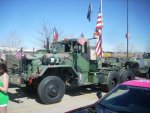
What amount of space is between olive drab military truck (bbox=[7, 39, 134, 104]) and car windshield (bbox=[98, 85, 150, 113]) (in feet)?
15.5

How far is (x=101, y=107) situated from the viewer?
177 inches

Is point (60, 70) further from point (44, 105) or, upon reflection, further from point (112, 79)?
point (112, 79)

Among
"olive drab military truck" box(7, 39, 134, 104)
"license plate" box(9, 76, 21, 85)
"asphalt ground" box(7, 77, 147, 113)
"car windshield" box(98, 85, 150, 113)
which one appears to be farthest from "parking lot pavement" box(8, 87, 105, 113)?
"car windshield" box(98, 85, 150, 113)

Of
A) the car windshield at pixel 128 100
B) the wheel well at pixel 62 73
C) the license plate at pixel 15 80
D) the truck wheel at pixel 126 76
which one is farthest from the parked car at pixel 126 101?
the truck wheel at pixel 126 76

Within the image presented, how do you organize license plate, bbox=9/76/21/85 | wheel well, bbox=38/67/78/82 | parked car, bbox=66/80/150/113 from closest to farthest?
1. parked car, bbox=66/80/150/113
2. license plate, bbox=9/76/21/85
3. wheel well, bbox=38/67/78/82

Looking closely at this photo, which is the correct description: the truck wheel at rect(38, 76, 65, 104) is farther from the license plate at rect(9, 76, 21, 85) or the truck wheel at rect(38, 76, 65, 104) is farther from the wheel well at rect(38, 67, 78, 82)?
the license plate at rect(9, 76, 21, 85)

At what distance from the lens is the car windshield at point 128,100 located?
4375 mm

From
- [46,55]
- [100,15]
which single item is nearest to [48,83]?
[46,55]

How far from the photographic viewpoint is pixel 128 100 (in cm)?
475

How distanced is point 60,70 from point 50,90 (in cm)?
119

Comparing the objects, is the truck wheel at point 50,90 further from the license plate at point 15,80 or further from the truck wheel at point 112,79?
the truck wheel at point 112,79

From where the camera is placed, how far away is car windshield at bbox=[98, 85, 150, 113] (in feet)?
14.4

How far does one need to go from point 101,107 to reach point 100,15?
1457 centimetres

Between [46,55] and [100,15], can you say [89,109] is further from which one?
[100,15]
